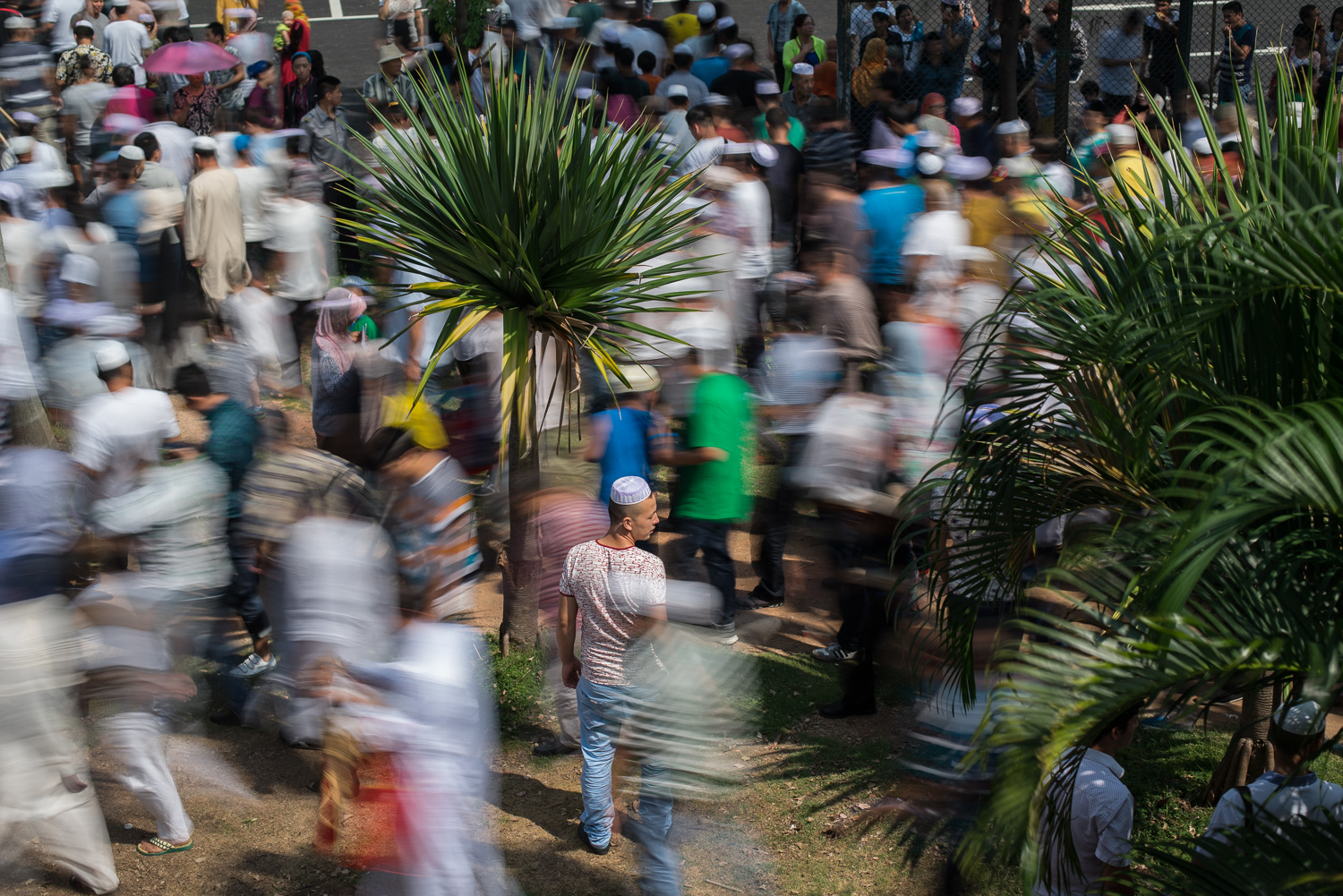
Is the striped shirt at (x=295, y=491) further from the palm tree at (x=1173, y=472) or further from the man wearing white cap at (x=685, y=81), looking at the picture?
the man wearing white cap at (x=685, y=81)

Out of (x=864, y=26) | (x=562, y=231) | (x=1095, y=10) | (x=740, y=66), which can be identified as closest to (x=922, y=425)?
(x=562, y=231)

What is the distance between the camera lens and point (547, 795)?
5656 millimetres

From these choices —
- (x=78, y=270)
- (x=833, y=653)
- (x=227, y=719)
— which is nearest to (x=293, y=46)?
(x=78, y=270)

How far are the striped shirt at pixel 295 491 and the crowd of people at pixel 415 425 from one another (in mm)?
23

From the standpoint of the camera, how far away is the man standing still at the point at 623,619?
4.75 metres

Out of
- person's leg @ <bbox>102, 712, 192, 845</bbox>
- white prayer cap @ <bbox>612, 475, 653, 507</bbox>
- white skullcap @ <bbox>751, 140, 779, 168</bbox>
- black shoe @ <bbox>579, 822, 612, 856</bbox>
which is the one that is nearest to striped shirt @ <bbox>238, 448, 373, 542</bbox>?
person's leg @ <bbox>102, 712, 192, 845</bbox>

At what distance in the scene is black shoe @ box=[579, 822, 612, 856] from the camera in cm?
526

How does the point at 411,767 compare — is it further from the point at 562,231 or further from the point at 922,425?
the point at 922,425

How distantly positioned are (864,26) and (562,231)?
9.49 meters

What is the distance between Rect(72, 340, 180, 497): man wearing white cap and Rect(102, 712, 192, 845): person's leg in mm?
1187

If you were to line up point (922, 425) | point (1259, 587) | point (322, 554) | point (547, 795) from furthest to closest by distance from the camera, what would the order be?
point (922, 425) < point (547, 795) < point (322, 554) < point (1259, 587)

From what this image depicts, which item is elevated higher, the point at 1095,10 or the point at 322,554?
the point at 1095,10

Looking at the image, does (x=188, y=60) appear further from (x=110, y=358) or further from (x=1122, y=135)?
(x=1122, y=135)

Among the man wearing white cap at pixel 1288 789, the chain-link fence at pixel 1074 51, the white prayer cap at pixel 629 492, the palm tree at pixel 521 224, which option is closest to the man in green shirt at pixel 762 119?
the chain-link fence at pixel 1074 51
